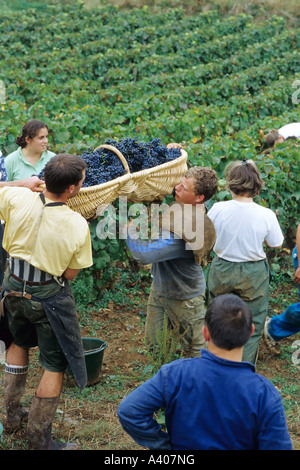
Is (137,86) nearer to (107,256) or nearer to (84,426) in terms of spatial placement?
(107,256)

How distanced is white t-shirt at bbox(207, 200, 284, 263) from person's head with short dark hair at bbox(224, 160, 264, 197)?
10cm

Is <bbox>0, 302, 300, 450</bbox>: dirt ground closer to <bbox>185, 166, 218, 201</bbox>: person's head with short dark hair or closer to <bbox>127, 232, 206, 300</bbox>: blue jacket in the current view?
<bbox>127, 232, 206, 300</bbox>: blue jacket

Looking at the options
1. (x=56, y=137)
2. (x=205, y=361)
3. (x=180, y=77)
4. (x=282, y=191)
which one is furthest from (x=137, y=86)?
(x=205, y=361)

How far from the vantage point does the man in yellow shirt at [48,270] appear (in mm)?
3412

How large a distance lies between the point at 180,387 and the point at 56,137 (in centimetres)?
567

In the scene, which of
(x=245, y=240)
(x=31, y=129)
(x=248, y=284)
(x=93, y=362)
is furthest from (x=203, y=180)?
(x=31, y=129)

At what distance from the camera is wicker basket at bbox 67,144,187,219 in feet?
13.0

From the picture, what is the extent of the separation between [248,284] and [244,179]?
776 millimetres

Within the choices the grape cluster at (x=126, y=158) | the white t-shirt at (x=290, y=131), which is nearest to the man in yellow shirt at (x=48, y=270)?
the grape cluster at (x=126, y=158)

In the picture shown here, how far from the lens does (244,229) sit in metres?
4.36

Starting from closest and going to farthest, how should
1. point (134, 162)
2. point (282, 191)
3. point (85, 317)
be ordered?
point (134, 162), point (85, 317), point (282, 191)

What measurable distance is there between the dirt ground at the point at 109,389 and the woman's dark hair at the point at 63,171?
63.1 inches

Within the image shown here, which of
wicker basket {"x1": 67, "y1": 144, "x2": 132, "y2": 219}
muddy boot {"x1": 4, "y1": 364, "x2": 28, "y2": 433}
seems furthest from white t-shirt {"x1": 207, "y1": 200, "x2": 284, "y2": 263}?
muddy boot {"x1": 4, "y1": 364, "x2": 28, "y2": 433}
